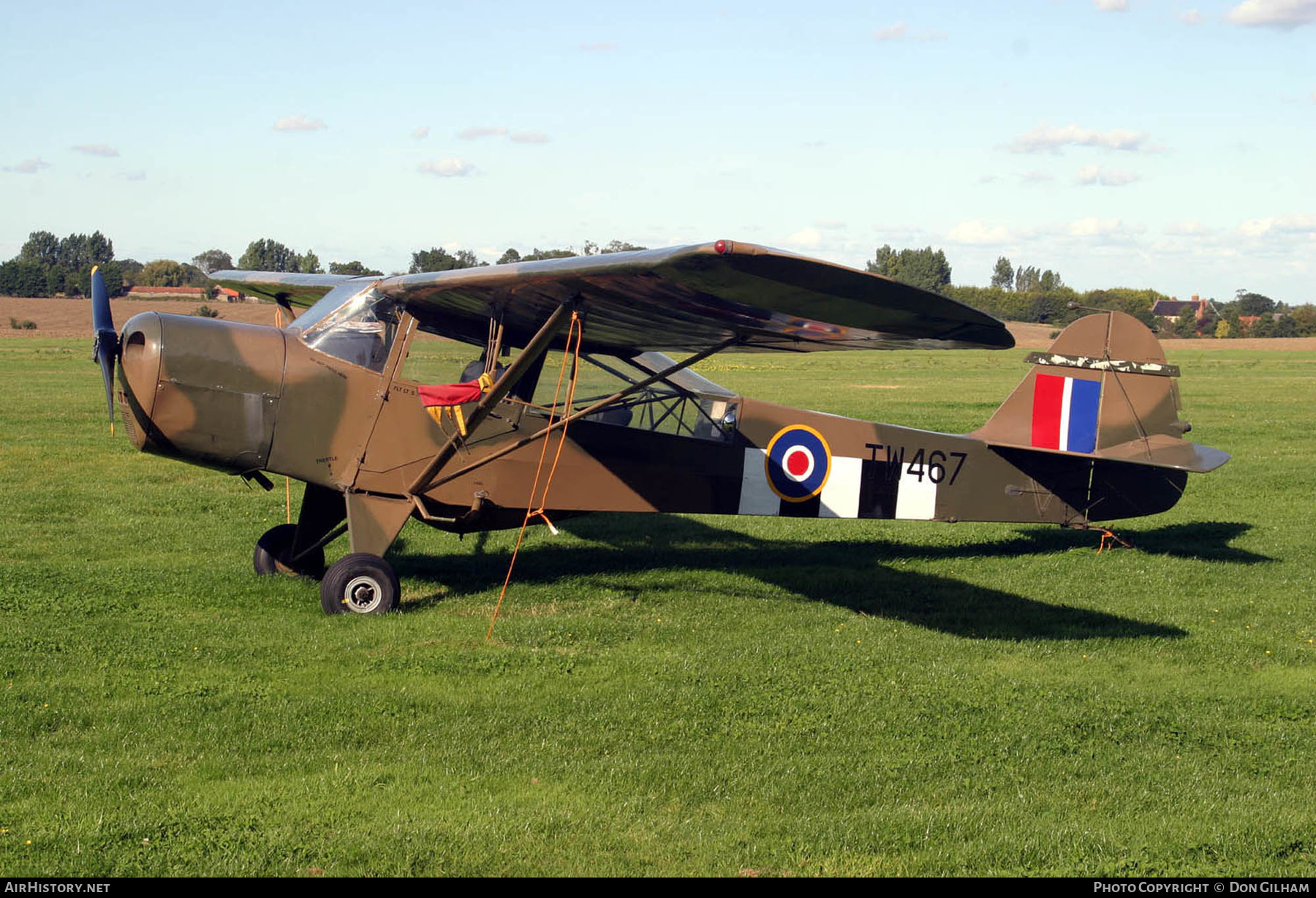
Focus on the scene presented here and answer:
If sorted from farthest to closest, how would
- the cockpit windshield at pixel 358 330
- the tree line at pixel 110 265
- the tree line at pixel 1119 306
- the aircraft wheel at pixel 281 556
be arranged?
the tree line at pixel 1119 306, the tree line at pixel 110 265, the aircraft wheel at pixel 281 556, the cockpit windshield at pixel 358 330

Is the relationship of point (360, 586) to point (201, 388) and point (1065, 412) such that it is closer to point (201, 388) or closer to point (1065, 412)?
point (201, 388)

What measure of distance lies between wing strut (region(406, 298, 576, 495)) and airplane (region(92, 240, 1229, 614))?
0.07ft

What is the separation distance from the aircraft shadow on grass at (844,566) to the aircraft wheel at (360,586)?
0.41 m

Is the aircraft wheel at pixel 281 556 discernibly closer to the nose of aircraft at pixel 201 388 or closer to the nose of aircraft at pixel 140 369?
the nose of aircraft at pixel 201 388

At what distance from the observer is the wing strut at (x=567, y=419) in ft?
25.6

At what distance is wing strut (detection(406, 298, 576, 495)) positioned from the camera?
23.5ft

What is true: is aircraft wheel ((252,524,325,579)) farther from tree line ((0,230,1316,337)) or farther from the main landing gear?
tree line ((0,230,1316,337))

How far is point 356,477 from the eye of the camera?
8328 mm

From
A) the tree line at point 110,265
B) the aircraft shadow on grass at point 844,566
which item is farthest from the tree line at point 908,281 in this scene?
the aircraft shadow on grass at point 844,566

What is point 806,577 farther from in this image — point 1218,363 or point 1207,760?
point 1218,363

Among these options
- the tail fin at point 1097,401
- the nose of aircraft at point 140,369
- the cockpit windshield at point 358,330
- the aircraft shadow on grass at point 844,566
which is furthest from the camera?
the tail fin at point 1097,401

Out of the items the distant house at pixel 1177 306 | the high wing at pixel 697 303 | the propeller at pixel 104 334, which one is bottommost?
the propeller at pixel 104 334
